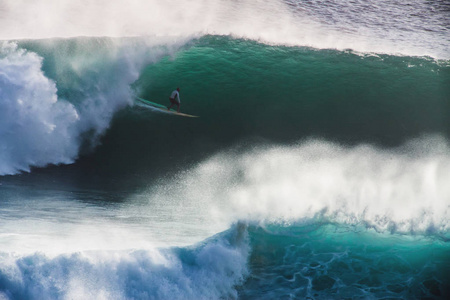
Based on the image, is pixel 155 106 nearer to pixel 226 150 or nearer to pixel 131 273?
pixel 226 150

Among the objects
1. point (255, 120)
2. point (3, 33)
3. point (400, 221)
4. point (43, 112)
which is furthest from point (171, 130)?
point (400, 221)

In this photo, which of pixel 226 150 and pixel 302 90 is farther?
pixel 302 90

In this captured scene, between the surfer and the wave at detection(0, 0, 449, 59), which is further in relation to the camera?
the wave at detection(0, 0, 449, 59)

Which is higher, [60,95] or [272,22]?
[272,22]

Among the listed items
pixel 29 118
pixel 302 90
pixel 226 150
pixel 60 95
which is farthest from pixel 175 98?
pixel 302 90

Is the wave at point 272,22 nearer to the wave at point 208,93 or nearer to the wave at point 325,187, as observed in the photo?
the wave at point 208,93

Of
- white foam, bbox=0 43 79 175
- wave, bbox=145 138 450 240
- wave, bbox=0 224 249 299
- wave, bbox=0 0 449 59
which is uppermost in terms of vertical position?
wave, bbox=0 0 449 59

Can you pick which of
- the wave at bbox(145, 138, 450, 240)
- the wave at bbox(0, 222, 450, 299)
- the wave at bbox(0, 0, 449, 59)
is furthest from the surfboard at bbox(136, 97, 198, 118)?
the wave at bbox(0, 222, 450, 299)

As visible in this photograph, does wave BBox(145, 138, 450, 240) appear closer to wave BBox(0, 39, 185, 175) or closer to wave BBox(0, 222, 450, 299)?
wave BBox(0, 222, 450, 299)
